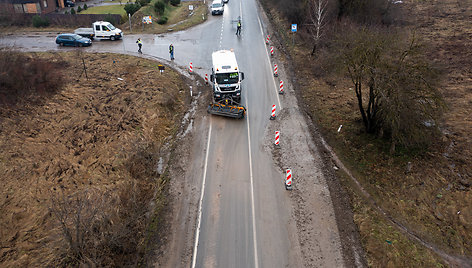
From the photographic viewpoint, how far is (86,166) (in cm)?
1576

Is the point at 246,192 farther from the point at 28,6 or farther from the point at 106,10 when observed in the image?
the point at 28,6

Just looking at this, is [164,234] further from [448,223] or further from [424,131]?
[424,131]

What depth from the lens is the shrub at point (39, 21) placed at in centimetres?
3766

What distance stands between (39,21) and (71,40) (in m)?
10.9

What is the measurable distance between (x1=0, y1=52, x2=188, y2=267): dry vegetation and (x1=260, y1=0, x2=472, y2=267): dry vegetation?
958cm

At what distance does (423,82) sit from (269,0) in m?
36.1

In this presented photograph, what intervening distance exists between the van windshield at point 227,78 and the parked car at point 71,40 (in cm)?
1902

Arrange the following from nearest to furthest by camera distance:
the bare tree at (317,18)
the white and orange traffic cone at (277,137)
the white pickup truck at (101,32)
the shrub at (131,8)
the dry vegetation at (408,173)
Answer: the dry vegetation at (408,173)
the white and orange traffic cone at (277,137)
the bare tree at (317,18)
the white pickup truck at (101,32)
the shrub at (131,8)

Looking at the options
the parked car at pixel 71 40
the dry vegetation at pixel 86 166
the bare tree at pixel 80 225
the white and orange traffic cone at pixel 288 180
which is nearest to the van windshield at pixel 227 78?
the dry vegetation at pixel 86 166

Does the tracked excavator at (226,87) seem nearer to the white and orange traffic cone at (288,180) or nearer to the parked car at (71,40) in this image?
the white and orange traffic cone at (288,180)

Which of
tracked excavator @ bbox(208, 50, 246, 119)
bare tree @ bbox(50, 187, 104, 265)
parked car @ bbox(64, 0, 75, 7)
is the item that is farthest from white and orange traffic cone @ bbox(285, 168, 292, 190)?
parked car @ bbox(64, 0, 75, 7)

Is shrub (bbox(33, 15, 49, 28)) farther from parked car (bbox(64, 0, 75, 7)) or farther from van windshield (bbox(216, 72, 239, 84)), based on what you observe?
van windshield (bbox(216, 72, 239, 84))

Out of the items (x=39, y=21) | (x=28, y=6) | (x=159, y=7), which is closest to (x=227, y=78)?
(x=159, y=7)

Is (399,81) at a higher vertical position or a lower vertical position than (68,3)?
lower
